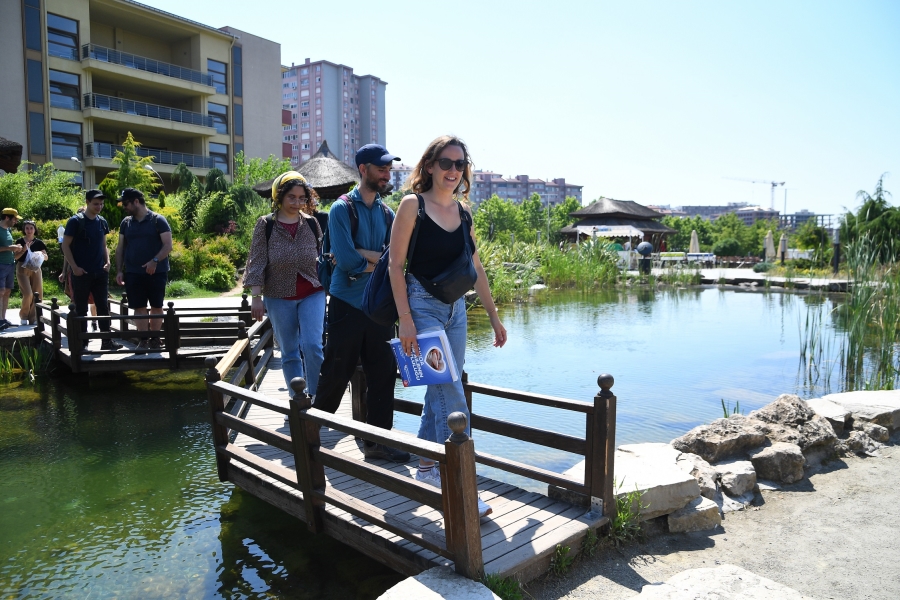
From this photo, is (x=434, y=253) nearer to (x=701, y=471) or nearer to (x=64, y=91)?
(x=701, y=471)

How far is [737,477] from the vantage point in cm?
405

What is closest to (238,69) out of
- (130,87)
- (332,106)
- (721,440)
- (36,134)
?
(130,87)

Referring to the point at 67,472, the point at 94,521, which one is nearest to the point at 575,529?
the point at 94,521

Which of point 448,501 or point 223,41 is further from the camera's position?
point 223,41

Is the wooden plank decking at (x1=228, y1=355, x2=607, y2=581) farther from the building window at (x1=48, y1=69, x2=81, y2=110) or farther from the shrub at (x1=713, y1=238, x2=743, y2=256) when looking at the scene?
the shrub at (x1=713, y1=238, x2=743, y2=256)

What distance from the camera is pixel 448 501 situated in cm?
244

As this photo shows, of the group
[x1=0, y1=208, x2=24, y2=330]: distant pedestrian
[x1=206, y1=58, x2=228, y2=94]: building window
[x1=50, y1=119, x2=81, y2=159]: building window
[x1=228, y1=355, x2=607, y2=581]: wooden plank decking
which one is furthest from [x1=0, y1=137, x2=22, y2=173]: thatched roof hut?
[x1=206, y1=58, x2=228, y2=94]: building window

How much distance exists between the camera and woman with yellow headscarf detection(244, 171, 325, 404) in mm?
4379

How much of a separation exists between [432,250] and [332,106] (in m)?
115

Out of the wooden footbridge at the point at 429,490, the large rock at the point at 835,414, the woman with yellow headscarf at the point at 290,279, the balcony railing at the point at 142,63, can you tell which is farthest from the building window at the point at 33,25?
the large rock at the point at 835,414

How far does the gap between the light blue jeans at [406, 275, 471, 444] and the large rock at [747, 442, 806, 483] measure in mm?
2422

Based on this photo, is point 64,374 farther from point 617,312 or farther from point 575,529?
point 617,312

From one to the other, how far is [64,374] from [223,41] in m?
32.6

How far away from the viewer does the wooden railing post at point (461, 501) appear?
2354 millimetres
